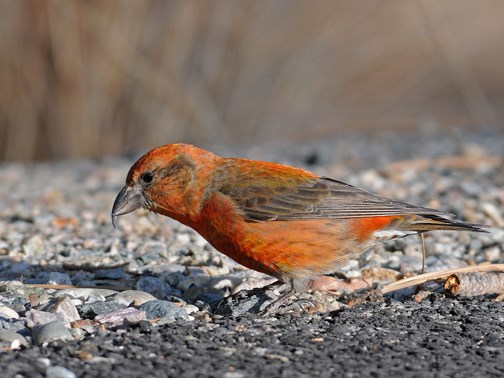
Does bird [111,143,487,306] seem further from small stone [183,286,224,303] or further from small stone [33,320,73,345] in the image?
small stone [33,320,73,345]

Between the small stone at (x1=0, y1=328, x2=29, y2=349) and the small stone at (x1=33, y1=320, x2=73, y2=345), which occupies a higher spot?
the small stone at (x1=33, y1=320, x2=73, y2=345)

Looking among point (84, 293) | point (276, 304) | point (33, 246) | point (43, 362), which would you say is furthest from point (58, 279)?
point (43, 362)

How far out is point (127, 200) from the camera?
4.28m

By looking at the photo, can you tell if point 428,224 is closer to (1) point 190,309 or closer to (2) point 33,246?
(1) point 190,309

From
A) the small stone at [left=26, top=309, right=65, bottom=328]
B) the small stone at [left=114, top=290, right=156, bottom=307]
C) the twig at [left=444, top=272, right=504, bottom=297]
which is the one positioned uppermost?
the twig at [left=444, top=272, right=504, bottom=297]

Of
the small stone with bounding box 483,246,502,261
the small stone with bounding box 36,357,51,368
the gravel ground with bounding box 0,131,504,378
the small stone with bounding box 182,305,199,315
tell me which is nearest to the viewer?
the small stone with bounding box 36,357,51,368

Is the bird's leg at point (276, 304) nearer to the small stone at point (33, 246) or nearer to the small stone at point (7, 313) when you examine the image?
the small stone at point (7, 313)

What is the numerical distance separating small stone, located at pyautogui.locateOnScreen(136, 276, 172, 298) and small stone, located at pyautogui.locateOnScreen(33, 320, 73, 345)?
32.4 inches

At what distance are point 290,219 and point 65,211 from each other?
219cm

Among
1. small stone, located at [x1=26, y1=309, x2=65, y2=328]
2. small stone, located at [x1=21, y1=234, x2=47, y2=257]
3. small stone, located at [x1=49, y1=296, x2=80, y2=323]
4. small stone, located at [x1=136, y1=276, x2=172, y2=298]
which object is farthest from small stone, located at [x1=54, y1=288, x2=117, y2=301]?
small stone, located at [x1=21, y1=234, x2=47, y2=257]

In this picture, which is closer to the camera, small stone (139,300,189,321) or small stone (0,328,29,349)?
small stone (0,328,29,349)

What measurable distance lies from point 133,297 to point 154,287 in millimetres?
290

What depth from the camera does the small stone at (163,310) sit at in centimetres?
363

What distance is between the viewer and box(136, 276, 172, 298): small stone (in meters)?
4.14
